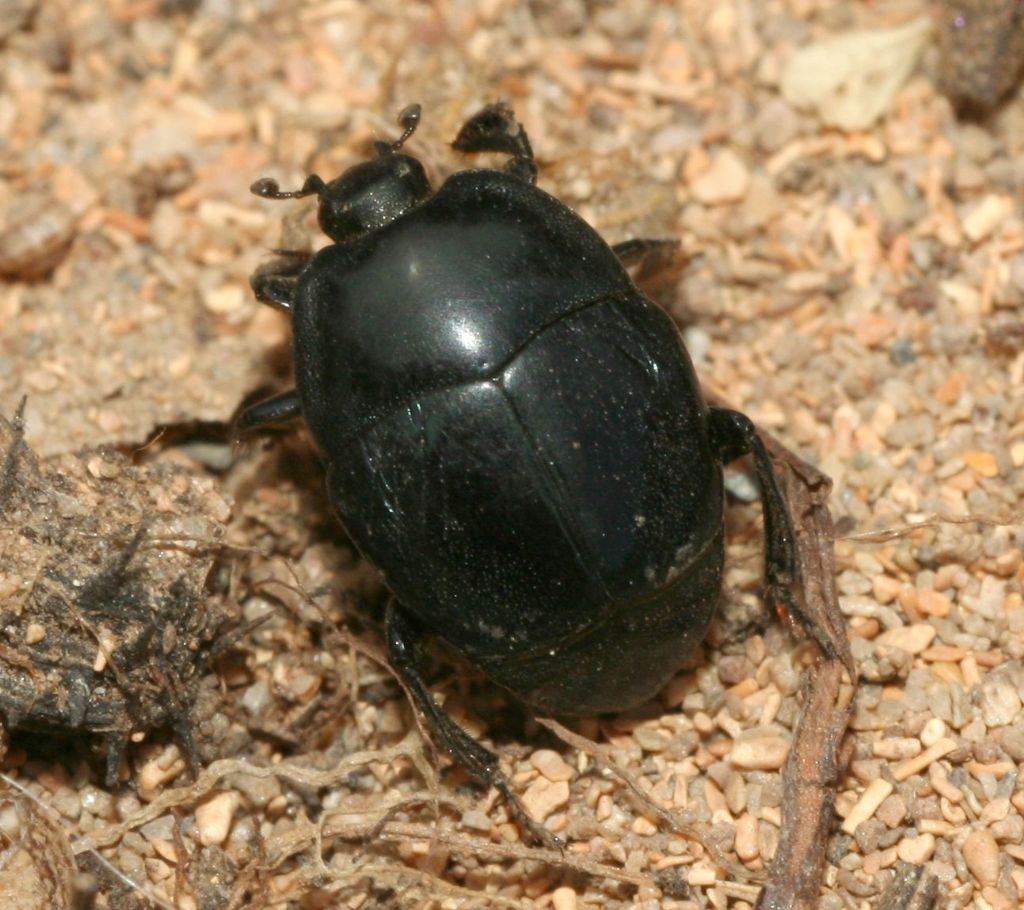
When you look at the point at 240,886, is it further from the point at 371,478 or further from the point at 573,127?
the point at 573,127

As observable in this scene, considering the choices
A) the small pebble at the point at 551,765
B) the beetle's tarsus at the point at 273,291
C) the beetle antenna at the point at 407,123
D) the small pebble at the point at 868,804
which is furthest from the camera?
the beetle antenna at the point at 407,123

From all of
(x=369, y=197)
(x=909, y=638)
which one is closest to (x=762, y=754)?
(x=909, y=638)

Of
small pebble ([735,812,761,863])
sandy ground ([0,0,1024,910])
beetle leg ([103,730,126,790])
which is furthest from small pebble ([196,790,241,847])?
small pebble ([735,812,761,863])

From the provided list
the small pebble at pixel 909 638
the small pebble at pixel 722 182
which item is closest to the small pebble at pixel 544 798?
the small pebble at pixel 909 638

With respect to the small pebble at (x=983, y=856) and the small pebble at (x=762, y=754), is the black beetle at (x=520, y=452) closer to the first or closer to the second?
the small pebble at (x=762, y=754)

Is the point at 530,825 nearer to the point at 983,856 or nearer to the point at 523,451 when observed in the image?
the point at 523,451

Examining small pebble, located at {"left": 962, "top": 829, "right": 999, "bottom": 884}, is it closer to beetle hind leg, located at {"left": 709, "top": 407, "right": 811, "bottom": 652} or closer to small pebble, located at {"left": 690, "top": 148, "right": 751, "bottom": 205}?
beetle hind leg, located at {"left": 709, "top": 407, "right": 811, "bottom": 652}

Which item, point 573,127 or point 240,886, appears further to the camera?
point 573,127

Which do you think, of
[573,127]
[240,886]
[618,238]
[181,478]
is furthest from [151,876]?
[573,127]
